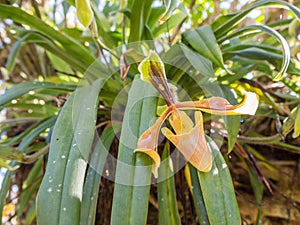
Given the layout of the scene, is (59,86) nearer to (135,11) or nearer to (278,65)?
(135,11)

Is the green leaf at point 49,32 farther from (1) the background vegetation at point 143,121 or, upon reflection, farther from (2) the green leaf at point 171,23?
(2) the green leaf at point 171,23

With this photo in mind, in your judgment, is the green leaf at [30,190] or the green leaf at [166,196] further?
the green leaf at [30,190]

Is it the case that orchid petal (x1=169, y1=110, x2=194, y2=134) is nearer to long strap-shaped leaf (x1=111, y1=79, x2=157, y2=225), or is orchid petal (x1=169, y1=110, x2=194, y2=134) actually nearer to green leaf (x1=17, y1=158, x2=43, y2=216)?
long strap-shaped leaf (x1=111, y1=79, x2=157, y2=225)

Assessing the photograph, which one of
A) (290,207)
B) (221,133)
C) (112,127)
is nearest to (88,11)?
(112,127)

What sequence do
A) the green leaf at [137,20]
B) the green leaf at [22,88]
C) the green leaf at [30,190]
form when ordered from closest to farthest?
the green leaf at [22,88]
the green leaf at [137,20]
the green leaf at [30,190]

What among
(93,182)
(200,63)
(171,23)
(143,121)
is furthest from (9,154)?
(171,23)

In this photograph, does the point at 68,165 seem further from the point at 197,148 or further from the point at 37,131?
the point at 37,131

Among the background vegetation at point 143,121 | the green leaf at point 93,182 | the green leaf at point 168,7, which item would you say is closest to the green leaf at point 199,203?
the background vegetation at point 143,121
